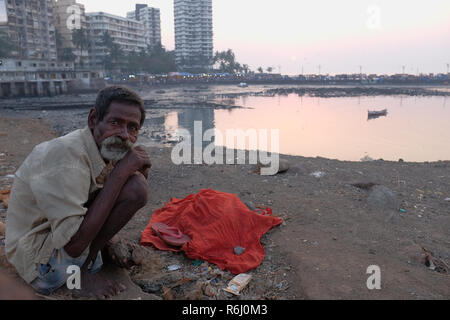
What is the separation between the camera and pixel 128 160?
1924 mm

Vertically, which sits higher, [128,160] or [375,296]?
[128,160]

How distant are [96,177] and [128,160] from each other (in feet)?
0.68

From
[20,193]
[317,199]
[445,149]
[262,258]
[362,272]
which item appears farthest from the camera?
[445,149]

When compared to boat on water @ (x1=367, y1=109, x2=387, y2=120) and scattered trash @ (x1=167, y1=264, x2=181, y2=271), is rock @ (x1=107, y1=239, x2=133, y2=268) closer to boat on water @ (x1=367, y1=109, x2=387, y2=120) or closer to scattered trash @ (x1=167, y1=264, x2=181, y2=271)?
scattered trash @ (x1=167, y1=264, x2=181, y2=271)

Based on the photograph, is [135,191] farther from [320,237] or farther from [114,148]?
[320,237]

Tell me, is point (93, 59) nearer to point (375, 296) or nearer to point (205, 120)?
point (205, 120)

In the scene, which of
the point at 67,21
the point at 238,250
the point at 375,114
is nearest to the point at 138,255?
the point at 238,250

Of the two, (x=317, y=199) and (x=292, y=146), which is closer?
(x=317, y=199)

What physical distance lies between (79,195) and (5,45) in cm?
5415

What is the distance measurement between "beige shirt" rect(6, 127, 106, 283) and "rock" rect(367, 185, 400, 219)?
12.6ft

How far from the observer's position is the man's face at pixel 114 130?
190cm

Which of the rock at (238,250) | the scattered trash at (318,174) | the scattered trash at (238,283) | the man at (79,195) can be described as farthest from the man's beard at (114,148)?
the scattered trash at (318,174)
